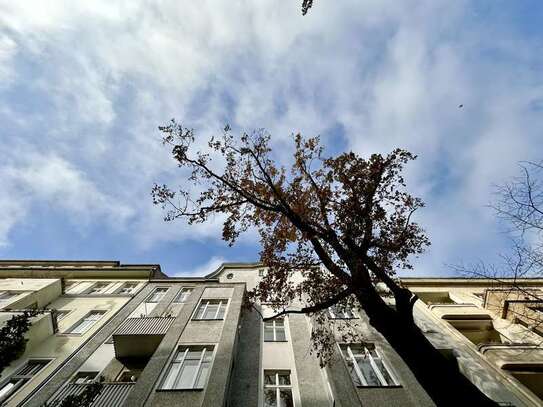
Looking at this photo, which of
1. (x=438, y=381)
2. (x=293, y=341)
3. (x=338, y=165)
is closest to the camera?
(x=438, y=381)

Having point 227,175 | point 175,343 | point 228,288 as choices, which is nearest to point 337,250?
point 227,175

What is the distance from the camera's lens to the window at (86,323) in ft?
45.7

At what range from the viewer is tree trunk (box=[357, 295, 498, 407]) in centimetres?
454

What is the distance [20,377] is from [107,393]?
5173 mm

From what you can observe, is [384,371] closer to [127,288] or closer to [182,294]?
[182,294]

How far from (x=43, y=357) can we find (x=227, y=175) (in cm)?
1146

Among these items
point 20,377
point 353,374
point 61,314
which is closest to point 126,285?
point 61,314

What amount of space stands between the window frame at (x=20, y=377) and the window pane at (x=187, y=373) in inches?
241

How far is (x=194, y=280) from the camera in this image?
18.5 meters

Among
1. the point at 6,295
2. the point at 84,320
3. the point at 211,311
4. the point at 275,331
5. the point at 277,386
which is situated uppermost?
the point at 6,295

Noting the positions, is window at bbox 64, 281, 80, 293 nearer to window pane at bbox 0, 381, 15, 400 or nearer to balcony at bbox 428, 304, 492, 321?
window pane at bbox 0, 381, 15, 400

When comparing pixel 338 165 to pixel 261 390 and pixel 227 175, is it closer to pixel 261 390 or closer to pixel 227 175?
pixel 227 175

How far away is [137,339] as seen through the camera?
11680 mm

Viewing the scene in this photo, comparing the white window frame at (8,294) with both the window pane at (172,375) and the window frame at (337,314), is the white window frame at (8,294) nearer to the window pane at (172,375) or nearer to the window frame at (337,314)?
the window pane at (172,375)
